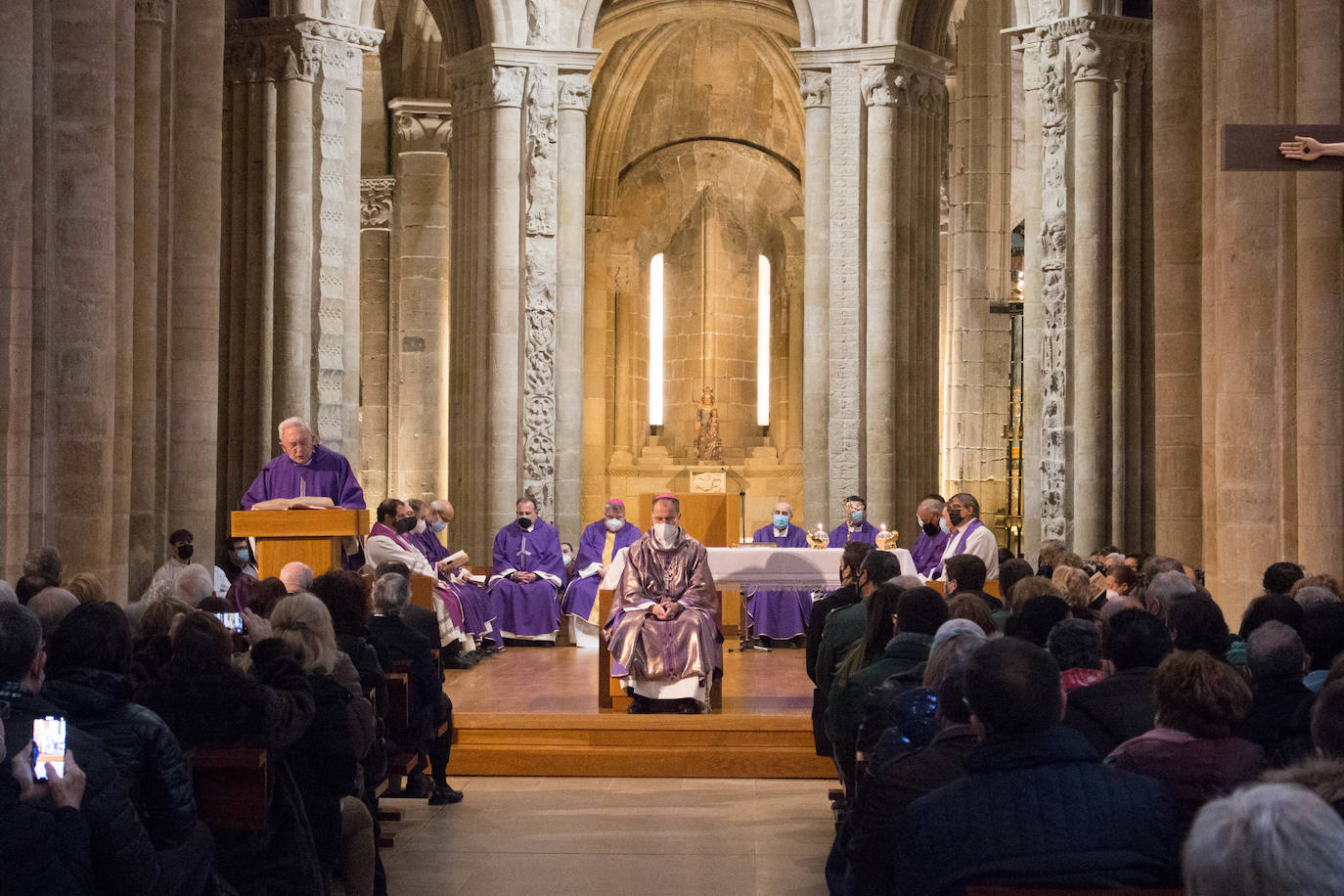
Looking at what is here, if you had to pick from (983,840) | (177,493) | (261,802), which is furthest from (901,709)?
(177,493)

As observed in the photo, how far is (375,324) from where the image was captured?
24953mm

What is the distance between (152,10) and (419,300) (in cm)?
1157

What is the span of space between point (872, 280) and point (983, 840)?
52.2ft

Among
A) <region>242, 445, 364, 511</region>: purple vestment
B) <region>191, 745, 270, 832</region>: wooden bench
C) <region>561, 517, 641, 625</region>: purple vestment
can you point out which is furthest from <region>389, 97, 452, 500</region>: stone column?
<region>191, 745, 270, 832</region>: wooden bench

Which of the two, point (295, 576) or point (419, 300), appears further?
point (419, 300)

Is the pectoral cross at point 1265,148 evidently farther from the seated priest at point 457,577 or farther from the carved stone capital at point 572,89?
the carved stone capital at point 572,89

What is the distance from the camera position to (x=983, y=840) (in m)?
3.43

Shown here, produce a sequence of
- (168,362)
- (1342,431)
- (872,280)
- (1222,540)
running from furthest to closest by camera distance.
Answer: (872,280), (168,362), (1222,540), (1342,431)

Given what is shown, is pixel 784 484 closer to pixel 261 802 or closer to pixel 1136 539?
pixel 1136 539

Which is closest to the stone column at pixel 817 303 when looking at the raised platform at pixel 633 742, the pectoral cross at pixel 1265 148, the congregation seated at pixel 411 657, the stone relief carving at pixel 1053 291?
the stone relief carving at pixel 1053 291

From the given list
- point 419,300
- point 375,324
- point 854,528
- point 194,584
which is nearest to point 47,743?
point 194,584

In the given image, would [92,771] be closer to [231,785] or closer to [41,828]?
[41,828]

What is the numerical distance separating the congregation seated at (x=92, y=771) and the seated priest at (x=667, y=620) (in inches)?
265

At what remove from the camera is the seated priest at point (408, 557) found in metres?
13.4
